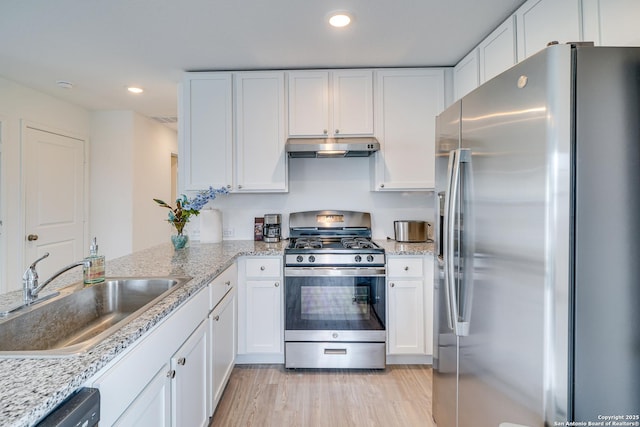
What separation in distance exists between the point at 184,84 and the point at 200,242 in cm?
138

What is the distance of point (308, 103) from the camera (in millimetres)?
2658

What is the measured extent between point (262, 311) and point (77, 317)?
1249 mm

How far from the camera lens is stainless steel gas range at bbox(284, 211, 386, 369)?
2320mm

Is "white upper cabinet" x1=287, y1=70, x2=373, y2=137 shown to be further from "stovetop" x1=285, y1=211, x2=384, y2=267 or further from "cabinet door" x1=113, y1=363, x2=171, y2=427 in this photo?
"cabinet door" x1=113, y1=363, x2=171, y2=427

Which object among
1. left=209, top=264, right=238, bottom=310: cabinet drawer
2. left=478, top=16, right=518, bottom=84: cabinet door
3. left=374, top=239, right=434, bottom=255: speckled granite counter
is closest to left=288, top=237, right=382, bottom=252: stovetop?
left=374, top=239, right=434, bottom=255: speckled granite counter

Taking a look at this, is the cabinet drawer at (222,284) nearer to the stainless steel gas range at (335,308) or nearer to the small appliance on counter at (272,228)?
the stainless steel gas range at (335,308)

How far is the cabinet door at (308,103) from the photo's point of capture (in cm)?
265

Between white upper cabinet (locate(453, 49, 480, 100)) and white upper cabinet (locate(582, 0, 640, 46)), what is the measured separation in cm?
93

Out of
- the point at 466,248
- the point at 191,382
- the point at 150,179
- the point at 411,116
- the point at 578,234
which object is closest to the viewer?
the point at 578,234

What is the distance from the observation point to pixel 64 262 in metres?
3.53

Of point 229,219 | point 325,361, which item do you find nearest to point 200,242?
point 229,219

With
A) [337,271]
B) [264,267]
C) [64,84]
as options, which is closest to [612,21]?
[337,271]

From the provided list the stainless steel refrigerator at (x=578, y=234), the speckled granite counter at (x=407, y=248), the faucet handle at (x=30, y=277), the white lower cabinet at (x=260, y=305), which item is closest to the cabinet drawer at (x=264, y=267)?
the white lower cabinet at (x=260, y=305)

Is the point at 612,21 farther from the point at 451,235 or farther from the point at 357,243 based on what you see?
the point at 357,243
